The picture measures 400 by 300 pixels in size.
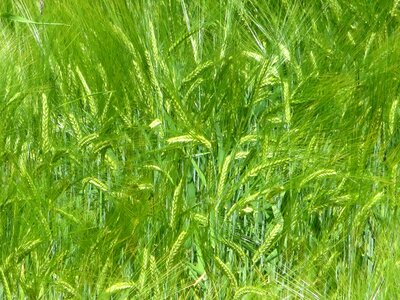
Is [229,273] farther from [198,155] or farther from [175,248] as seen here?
[198,155]

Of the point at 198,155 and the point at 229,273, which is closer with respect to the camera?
the point at 229,273

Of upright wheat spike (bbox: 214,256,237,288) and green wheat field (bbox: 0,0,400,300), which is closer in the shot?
upright wheat spike (bbox: 214,256,237,288)

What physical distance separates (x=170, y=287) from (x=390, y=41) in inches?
36.8

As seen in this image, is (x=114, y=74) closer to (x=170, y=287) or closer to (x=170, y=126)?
(x=170, y=126)


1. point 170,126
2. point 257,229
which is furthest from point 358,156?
point 170,126

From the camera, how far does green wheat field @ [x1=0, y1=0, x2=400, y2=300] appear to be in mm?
1900

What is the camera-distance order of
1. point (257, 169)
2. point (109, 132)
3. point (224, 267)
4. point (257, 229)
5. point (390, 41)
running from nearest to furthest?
point (224, 267), point (257, 169), point (257, 229), point (109, 132), point (390, 41)

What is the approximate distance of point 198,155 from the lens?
7.21 feet

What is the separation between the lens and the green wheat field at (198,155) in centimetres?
190

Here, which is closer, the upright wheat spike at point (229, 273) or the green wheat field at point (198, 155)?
the upright wheat spike at point (229, 273)

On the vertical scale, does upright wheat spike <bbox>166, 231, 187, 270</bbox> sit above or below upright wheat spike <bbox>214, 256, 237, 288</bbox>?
above

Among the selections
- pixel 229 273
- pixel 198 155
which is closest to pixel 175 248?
pixel 229 273

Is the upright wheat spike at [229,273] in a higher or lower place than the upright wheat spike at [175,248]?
lower

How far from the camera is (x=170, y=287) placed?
1.84 m
